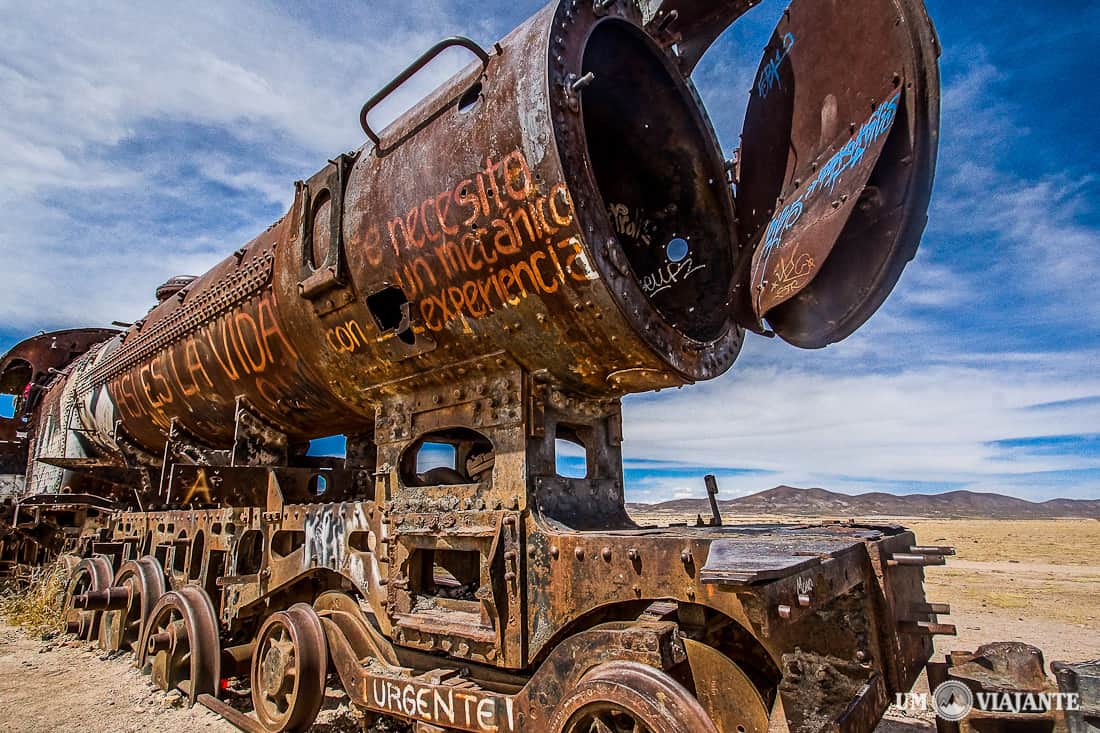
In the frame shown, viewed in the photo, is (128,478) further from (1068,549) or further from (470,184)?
(1068,549)

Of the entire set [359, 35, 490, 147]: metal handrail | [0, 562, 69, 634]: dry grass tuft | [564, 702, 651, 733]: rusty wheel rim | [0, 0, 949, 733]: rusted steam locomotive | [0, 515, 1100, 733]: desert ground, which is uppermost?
[359, 35, 490, 147]: metal handrail

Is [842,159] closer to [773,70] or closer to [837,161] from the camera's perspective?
[837,161]

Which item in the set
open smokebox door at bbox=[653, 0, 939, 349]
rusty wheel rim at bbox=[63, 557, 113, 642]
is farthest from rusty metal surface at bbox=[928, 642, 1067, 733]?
rusty wheel rim at bbox=[63, 557, 113, 642]

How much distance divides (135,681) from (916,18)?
294 inches

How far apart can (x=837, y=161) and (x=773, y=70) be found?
1012mm

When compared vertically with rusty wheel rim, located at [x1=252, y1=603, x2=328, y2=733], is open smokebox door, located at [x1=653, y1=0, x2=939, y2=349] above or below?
above

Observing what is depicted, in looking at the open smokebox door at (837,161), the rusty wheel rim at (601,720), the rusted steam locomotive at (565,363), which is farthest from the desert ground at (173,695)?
the open smokebox door at (837,161)

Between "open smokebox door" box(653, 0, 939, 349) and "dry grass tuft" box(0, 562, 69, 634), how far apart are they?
357 inches

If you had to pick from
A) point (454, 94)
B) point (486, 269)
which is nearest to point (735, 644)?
point (486, 269)

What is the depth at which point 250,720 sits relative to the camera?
14.5 feet

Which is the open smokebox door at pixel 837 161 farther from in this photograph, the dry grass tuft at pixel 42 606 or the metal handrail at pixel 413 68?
the dry grass tuft at pixel 42 606

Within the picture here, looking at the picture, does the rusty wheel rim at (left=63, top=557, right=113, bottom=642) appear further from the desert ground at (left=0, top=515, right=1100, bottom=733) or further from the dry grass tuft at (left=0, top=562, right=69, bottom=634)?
the dry grass tuft at (left=0, top=562, right=69, bottom=634)

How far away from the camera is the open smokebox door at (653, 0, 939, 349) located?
273 centimetres

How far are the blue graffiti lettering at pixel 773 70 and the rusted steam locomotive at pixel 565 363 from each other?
29mm
